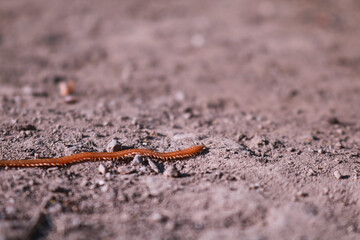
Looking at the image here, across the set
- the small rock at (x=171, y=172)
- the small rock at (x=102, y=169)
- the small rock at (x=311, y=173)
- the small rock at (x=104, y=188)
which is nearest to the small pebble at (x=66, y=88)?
the small rock at (x=102, y=169)

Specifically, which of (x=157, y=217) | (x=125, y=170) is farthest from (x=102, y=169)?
(x=157, y=217)

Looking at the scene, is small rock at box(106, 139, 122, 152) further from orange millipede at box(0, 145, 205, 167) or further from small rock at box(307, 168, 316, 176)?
small rock at box(307, 168, 316, 176)

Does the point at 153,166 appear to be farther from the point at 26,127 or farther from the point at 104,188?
the point at 26,127

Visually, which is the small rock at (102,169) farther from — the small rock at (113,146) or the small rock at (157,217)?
the small rock at (157,217)

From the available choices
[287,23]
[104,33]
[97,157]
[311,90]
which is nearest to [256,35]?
[287,23]

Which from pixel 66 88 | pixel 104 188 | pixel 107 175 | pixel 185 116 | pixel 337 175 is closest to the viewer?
pixel 104 188

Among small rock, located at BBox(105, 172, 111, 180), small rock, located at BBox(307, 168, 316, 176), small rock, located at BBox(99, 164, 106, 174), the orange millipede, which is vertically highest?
the orange millipede

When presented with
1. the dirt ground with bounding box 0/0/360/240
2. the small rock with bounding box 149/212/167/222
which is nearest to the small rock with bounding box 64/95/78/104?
the dirt ground with bounding box 0/0/360/240
